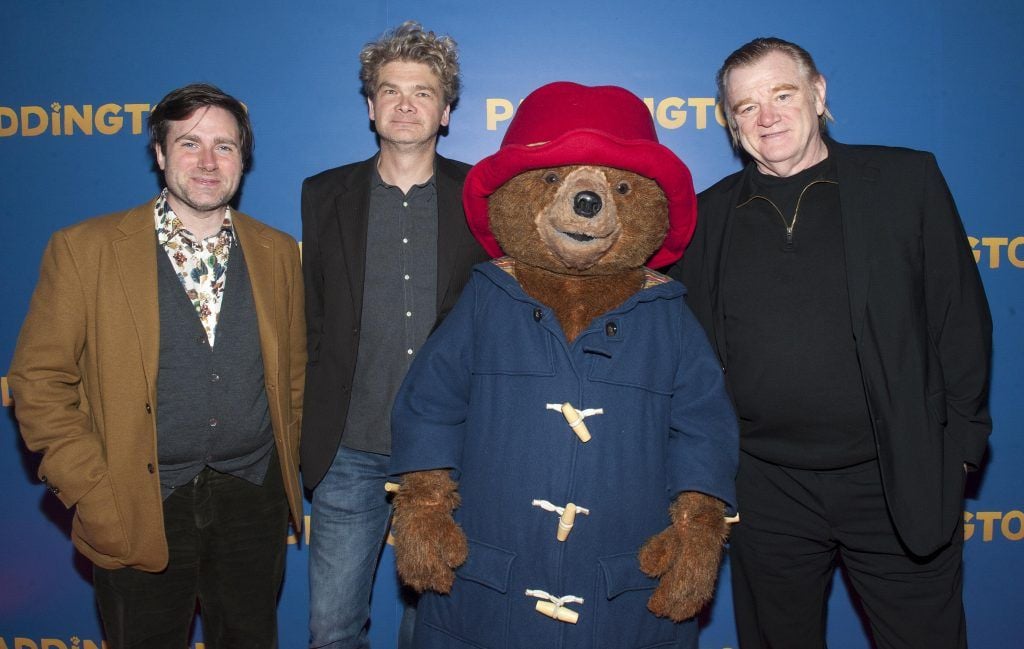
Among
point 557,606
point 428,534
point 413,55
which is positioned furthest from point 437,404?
point 413,55

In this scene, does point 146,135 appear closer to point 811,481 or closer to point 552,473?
point 552,473

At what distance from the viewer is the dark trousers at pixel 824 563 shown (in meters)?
2.01

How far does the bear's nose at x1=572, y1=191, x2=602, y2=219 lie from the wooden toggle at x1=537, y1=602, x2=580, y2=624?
93 cm

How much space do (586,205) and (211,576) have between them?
158 centimetres

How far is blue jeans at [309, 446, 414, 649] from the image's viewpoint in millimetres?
2346

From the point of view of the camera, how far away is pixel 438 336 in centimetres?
191

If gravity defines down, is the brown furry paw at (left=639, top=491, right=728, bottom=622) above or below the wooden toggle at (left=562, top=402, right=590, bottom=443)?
below

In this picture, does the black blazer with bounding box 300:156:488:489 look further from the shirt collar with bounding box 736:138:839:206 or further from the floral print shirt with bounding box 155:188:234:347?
the shirt collar with bounding box 736:138:839:206

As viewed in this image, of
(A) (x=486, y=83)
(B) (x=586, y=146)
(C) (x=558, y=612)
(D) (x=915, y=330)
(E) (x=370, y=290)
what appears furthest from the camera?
(A) (x=486, y=83)

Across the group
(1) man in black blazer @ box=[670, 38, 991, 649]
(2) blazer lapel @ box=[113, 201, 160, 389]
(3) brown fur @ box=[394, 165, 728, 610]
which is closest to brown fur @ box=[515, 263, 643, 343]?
(3) brown fur @ box=[394, 165, 728, 610]

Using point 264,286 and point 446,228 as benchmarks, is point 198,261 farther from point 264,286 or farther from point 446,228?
point 446,228

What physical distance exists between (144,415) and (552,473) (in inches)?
45.0

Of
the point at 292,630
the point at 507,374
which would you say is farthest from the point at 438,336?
the point at 292,630

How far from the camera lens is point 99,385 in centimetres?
201
